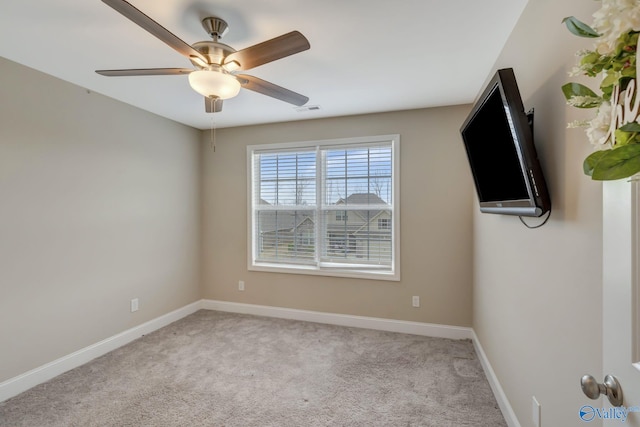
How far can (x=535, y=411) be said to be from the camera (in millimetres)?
1418

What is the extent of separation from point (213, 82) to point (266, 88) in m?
0.41

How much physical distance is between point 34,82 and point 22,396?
Answer: 93.0 inches

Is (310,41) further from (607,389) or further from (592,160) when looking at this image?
(607,389)

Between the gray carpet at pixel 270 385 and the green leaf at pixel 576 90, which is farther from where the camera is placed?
the gray carpet at pixel 270 385

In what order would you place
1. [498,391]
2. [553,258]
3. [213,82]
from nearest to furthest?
1. [553,258]
2. [213,82]
3. [498,391]

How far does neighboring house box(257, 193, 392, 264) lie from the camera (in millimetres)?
3330

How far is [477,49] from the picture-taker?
197cm

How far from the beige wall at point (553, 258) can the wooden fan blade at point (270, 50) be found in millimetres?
1100

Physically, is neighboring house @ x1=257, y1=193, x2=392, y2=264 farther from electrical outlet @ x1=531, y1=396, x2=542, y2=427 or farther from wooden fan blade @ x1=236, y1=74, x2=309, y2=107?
electrical outlet @ x1=531, y1=396, x2=542, y2=427

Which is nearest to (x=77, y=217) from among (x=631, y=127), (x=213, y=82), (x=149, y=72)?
(x=149, y=72)

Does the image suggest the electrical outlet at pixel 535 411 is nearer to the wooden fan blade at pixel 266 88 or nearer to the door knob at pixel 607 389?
the door knob at pixel 607 389

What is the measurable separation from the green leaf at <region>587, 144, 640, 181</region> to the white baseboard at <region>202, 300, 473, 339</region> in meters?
2.91

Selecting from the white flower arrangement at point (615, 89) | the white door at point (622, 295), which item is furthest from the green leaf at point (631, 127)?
the white door at point (622, 295)

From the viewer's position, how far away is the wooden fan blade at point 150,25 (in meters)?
1.17
